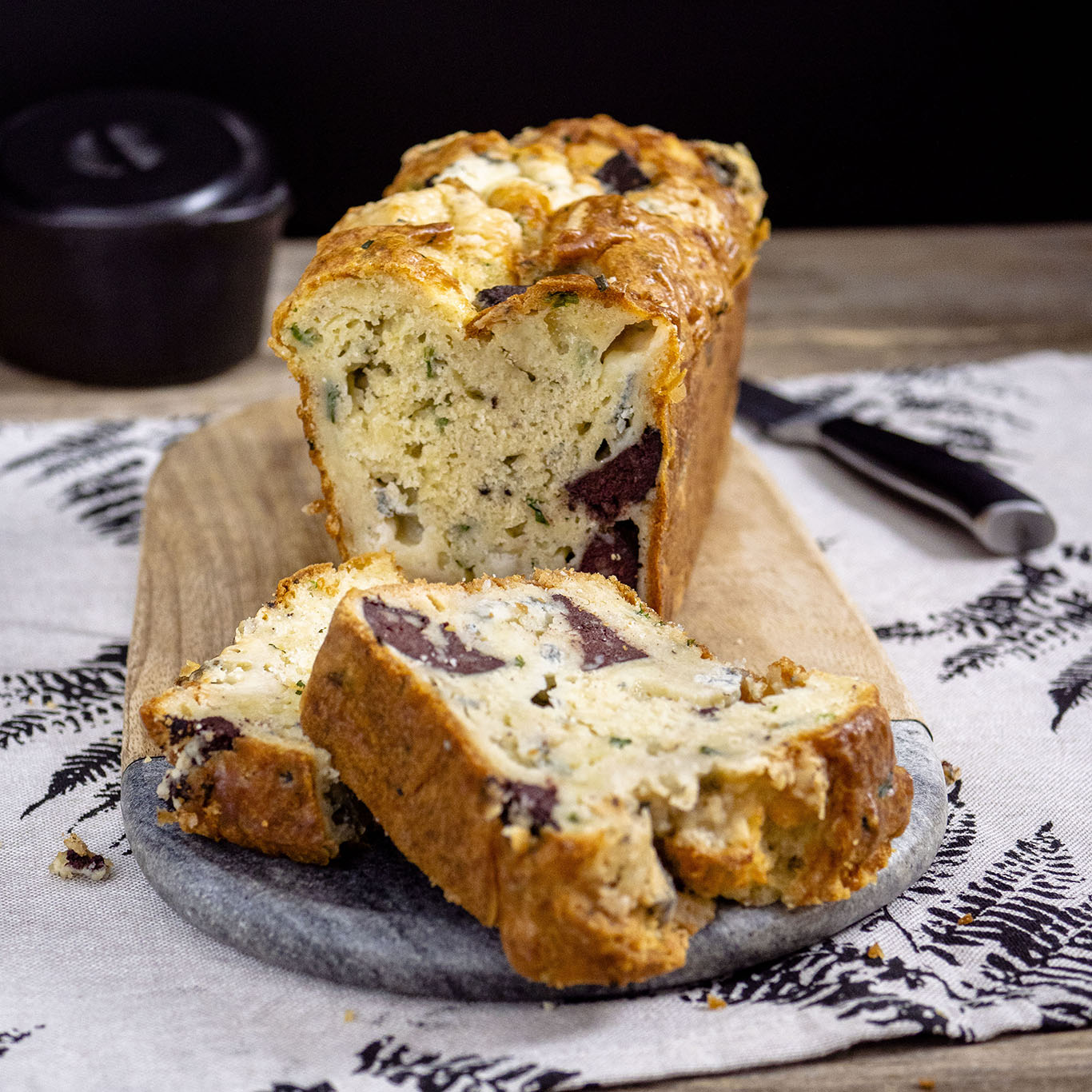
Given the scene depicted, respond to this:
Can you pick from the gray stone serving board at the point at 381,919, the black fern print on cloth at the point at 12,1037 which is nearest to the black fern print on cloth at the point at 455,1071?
the gray stone serving board at the point at 381,919

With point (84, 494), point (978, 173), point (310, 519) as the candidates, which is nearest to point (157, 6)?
point (84, 494)

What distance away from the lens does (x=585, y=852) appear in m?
2.19

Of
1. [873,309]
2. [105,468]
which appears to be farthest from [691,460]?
[873,309]

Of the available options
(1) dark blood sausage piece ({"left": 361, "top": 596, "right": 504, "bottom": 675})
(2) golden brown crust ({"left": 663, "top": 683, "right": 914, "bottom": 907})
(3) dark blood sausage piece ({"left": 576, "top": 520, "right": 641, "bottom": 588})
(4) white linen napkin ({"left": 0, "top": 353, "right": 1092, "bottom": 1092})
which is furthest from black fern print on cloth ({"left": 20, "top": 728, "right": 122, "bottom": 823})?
(2) golden brown crust ({"left": 663, "top": 683, "right": 914, "bottom": 907})

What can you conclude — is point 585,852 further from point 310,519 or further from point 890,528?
point 890,528

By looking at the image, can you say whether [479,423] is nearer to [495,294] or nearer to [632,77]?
[495,294]

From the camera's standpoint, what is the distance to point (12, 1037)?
2322mm

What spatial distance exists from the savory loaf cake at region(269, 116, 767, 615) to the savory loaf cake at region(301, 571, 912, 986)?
63cm

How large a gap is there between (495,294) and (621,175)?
2.61ft

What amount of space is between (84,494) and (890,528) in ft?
8.57

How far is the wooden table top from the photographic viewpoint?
530cm

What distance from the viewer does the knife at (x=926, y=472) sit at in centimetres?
410

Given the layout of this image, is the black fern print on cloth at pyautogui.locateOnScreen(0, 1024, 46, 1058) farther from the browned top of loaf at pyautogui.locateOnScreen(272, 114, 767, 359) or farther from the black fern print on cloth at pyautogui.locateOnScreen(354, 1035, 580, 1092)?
the browned top of loaf at pyautogui.locateOnScreen(272, 114, 767, 359)

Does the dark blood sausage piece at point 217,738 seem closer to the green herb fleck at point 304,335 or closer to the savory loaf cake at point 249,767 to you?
the savory loaf cake at point 249,767
